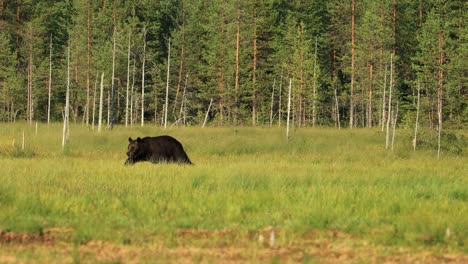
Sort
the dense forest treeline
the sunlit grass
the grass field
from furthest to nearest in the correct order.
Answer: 1. the dense forest treeline
2. the sunlit grass
3. the grass field

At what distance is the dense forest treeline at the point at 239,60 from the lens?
4981 cm

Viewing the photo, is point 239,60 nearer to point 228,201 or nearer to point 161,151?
point 161,151

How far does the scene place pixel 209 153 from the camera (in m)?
29.0

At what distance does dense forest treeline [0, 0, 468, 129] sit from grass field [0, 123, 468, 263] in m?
26.9

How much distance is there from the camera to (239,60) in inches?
2135

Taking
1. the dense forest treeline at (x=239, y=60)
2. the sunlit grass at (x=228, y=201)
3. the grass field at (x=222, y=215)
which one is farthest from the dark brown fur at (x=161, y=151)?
the dense forest treeline at (x=239, y=60)

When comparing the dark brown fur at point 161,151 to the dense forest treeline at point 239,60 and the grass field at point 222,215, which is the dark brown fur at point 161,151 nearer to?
the grass field at point 222,215

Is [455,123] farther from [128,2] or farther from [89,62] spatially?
[128,2]

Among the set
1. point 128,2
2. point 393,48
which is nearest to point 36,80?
point 128,2

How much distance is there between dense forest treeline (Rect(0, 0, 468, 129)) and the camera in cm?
4981

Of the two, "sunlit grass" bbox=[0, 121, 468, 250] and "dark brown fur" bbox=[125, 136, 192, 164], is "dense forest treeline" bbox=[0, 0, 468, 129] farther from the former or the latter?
"sunlit grass" bbox=[0, 121, 468, 250]

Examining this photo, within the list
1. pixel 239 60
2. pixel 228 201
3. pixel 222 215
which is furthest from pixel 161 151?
pixel 239 60

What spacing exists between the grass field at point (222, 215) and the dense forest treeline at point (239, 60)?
88.4ft

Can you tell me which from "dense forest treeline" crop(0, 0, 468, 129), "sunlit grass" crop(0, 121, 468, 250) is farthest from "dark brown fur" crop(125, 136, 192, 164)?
"dense forest treeline" crop(0, 0, 468, 129)
